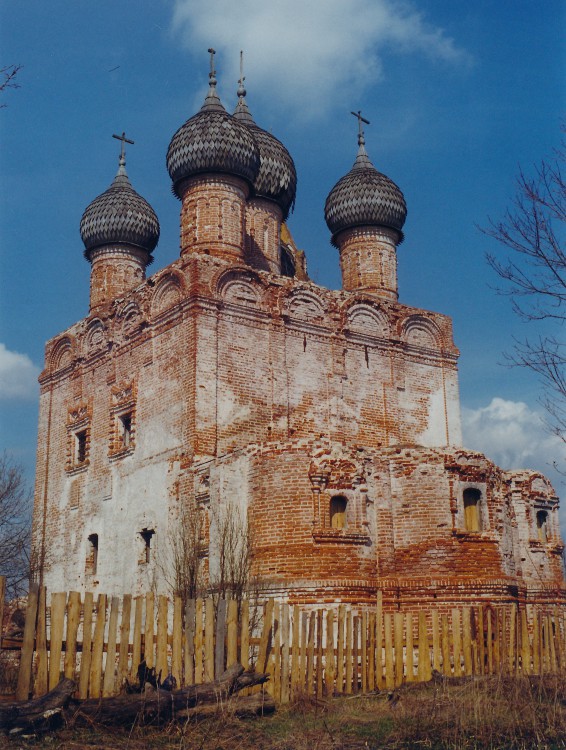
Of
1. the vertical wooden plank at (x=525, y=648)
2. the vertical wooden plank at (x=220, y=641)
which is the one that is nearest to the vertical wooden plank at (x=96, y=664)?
the vertical wooden plank at (x=220, y=641)

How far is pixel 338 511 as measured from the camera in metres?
15.2

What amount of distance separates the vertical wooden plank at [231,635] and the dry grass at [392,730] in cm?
75

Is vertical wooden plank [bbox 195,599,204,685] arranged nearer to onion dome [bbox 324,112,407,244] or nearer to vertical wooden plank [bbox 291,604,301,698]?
vertical wooden plank [bbox 291,604,301,698]

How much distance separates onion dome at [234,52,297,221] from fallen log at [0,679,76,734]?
52.2 feet

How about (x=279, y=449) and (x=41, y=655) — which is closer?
(x=41, y=655)

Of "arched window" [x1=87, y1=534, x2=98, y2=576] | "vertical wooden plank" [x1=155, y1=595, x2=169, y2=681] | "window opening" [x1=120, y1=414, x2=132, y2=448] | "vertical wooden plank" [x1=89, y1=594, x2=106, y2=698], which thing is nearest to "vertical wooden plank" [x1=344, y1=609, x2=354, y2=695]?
"vertical wooden plank" [x1=155, y1=595, x2=169, y2=681]

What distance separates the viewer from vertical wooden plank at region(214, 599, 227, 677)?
349 inches

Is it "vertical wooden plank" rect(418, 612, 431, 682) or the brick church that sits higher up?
the brick church

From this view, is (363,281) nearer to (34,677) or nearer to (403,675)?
(403,675)

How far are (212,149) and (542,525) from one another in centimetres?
1015

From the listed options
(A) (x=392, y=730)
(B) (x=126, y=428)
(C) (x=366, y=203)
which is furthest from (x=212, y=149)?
(A) (x=392, y=730)

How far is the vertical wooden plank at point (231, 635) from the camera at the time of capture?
351 inches

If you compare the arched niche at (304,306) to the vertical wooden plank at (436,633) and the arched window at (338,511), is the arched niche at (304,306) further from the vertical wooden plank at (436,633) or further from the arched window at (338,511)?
the vertical wooden plank at (436,633)

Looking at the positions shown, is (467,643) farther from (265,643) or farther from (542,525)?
(542,525)
